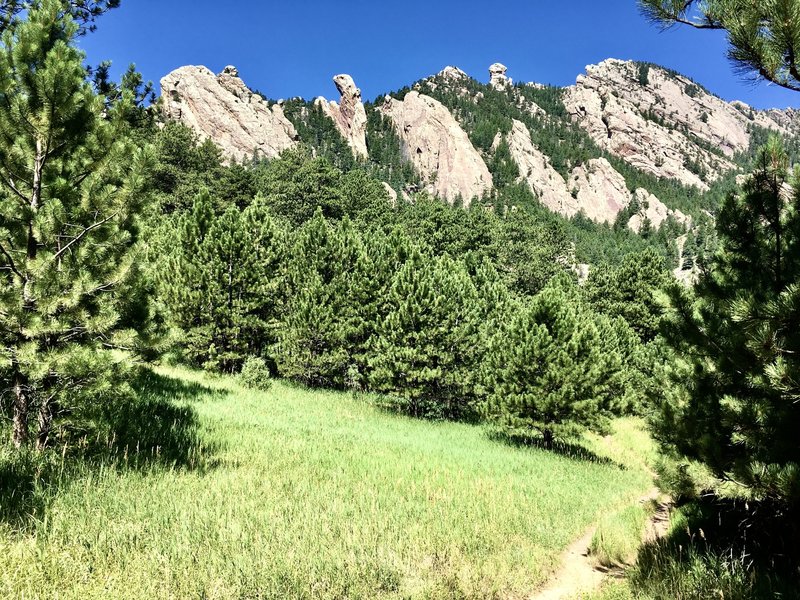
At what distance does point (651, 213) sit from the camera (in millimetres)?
146625

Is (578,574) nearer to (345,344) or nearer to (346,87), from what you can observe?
(345,344)

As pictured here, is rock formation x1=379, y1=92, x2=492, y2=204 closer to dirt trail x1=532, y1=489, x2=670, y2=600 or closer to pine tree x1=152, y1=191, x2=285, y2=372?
pine tree x1=152, y1=191, x2=285, y2=372

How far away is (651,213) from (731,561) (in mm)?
166321

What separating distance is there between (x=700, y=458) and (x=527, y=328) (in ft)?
37.8

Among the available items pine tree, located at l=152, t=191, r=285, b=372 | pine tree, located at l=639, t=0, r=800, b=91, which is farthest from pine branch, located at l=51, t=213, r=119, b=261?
pine tree, located at l=152, t=191, r=285, b=372

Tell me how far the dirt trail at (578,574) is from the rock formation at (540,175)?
13970 centimetres

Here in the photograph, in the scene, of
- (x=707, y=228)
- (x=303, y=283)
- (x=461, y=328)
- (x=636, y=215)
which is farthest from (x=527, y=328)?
(x=636, y=215)

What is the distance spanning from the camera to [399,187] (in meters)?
123

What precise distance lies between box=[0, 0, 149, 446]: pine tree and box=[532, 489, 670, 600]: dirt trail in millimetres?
6649

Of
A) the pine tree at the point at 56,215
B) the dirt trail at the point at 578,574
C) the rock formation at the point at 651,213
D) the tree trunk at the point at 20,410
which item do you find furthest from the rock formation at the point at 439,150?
the tree trunk at the point at 20,410

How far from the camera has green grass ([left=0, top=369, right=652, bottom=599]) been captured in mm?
4379

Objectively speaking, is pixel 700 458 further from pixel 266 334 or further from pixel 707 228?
pixel 707 228

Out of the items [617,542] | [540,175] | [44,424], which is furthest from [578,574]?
[540,175]

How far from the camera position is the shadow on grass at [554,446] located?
15887 mm
